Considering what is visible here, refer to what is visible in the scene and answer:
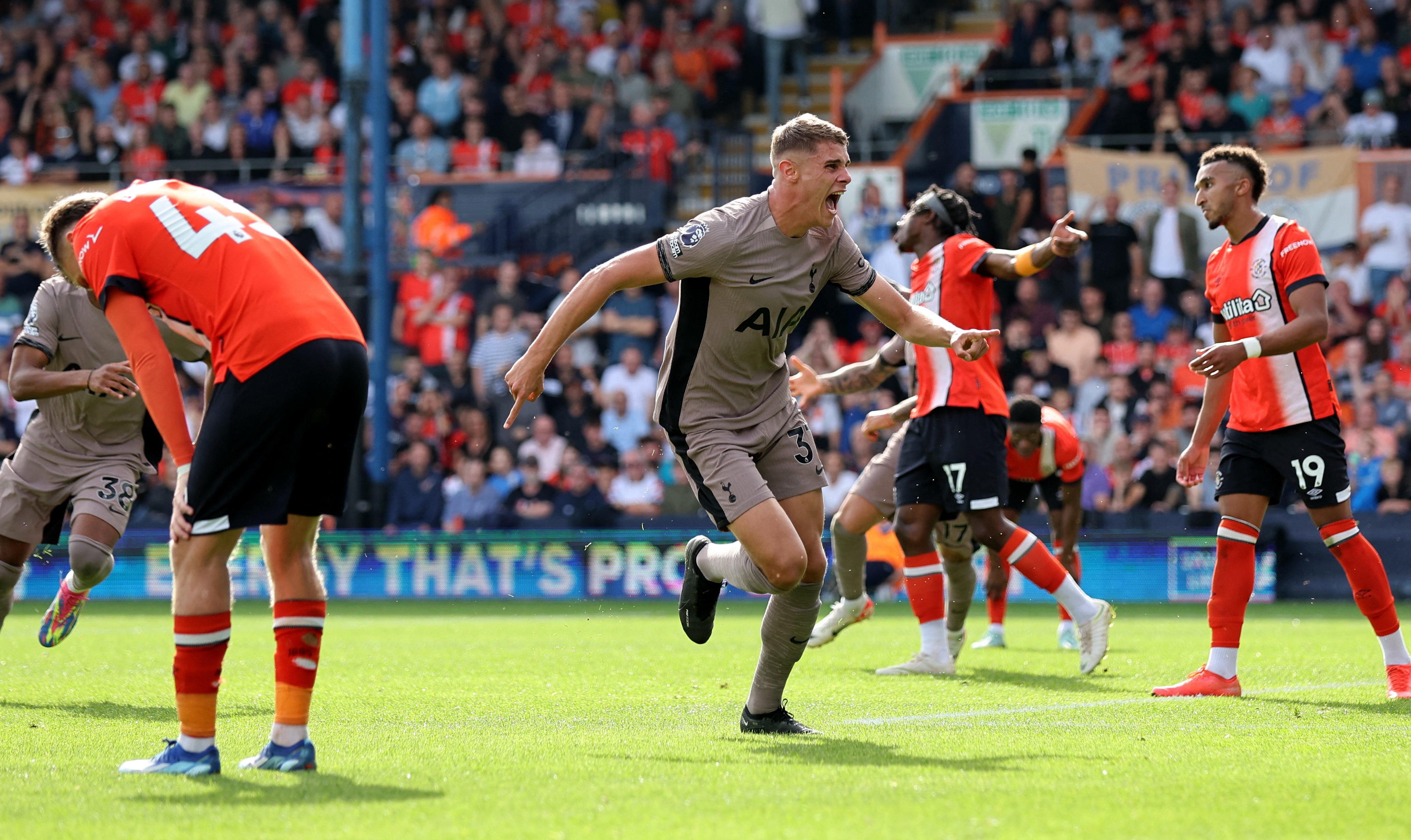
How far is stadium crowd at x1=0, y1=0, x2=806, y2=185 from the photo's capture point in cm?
2272

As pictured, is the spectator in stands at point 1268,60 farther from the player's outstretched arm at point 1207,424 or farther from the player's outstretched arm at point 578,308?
the player's outstretched arm at point 578,308

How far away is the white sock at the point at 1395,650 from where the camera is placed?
24.3 feet

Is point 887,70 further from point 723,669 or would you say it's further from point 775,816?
point 775,816

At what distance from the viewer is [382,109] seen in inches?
782

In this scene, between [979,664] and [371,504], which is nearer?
[979,664]

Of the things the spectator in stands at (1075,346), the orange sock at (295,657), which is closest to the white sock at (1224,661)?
the orange sock at (295,657)

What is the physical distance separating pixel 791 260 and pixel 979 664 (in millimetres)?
4089

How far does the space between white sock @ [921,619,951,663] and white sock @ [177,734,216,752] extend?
4.52 m

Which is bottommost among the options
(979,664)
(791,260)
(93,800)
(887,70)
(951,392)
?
(979,664)

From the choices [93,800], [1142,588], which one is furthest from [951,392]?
[1142,588]

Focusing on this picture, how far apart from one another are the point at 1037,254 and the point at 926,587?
2108mm

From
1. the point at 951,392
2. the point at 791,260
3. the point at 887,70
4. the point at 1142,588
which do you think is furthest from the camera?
the point at 887,70

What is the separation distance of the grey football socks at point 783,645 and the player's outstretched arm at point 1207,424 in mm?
2385

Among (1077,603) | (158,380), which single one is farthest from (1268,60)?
(158,380)
